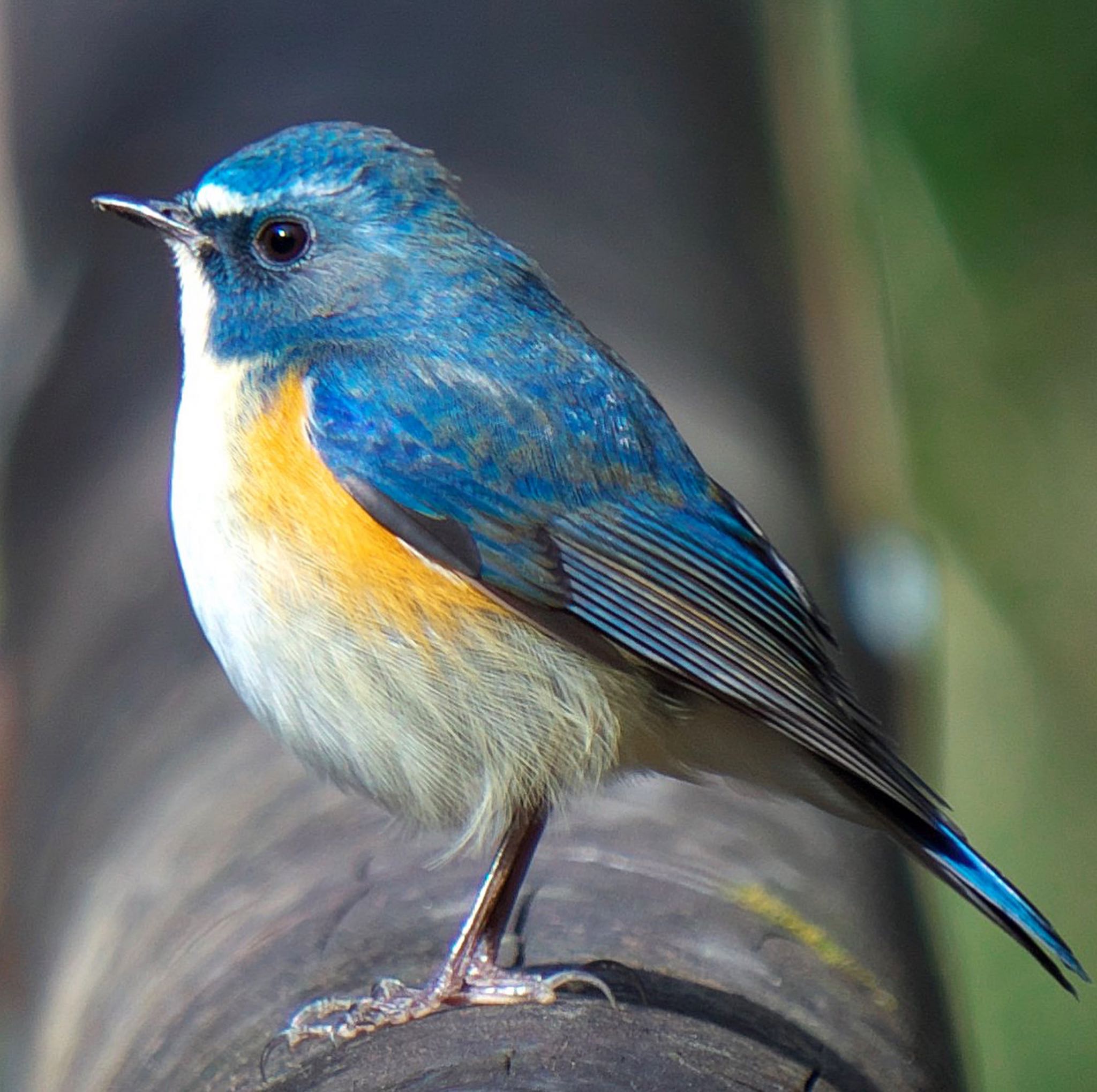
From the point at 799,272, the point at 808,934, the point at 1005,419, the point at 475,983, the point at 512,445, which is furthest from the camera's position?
the point at 1005,419

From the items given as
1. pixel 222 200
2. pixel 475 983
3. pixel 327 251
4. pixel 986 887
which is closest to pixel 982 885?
pixel 986 887

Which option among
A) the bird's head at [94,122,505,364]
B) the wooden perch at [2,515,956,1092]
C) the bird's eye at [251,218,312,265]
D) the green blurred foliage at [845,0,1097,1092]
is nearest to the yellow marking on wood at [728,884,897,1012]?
the wooden perch at [2,515,956,1092]

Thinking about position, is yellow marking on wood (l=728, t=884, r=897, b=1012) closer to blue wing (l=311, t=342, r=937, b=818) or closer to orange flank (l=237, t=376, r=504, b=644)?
blue wing (l=311, t=342, r=937, b=818)

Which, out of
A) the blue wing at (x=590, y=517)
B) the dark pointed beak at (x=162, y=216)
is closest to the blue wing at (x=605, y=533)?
the blue wing at (x=590, y=517)

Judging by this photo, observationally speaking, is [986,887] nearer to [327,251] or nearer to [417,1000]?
[417,1000]

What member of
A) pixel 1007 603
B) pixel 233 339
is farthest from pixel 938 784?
pixel 233 339

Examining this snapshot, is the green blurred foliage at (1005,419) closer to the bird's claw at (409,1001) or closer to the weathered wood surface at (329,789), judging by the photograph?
the weathered wood surface at (329,789)
